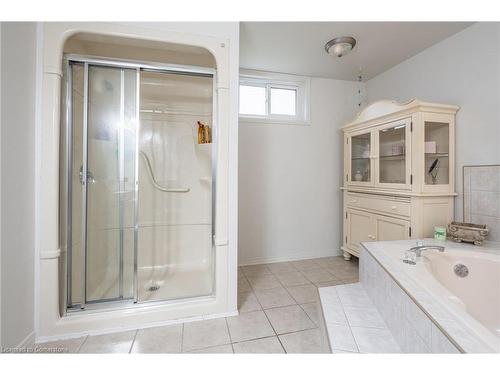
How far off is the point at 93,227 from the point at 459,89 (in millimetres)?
3162

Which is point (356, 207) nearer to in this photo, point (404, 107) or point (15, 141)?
point (404, 107)

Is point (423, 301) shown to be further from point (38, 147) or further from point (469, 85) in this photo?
point (38, 147)

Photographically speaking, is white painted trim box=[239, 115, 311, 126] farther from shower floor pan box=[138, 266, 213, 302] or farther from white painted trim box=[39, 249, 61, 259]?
white painted trim box=[39, 249, 61, 259]

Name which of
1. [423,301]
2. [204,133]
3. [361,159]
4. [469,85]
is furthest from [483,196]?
[204,133]

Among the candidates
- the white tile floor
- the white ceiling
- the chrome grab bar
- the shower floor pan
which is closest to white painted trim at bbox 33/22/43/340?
the white tile floor

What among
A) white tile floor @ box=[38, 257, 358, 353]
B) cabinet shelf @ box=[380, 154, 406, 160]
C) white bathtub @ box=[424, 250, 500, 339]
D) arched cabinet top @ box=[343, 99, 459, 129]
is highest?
arched cabinet top @ box=[343, 99, 459, 129]

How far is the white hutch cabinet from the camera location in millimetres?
1878

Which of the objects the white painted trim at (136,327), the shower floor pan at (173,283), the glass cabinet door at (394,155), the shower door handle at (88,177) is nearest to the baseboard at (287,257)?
the shower floor pan at (173,283)

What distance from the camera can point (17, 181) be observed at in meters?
1.24

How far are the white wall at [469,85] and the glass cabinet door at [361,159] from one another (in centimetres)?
64

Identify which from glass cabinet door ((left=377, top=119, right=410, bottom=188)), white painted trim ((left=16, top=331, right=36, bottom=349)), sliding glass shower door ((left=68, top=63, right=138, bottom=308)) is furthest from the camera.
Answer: glass cabinet door ((left=377, top=119, right=410, bottom=188))

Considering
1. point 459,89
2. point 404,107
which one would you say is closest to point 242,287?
point 404,107

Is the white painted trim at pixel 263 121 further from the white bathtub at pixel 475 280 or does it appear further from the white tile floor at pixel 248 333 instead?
the white bathtub at pixel 475 280
